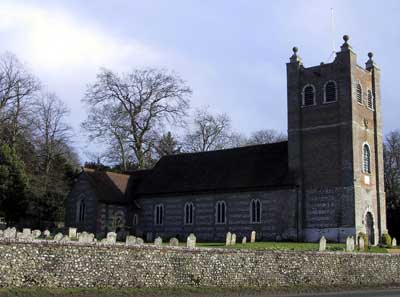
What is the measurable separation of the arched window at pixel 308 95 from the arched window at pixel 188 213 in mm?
13119

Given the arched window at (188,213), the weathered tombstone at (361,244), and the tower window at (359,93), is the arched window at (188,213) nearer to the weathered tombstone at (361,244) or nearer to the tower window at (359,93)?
the weathered tombstone at (361,244)

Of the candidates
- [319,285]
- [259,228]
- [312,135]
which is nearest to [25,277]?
[319,285]

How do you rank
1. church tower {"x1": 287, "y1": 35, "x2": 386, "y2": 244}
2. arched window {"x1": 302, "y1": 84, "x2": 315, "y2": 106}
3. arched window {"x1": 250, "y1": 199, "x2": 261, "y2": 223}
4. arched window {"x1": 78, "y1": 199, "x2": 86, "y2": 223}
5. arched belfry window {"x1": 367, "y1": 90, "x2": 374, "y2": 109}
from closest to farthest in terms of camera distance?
church tower {"x1": 287, "y1": 35, "x2": 386, "y2": 244} < arched window {"x1": 250, "y1": 199, "x2": 261, "y2": 223} < arched window {"x1": 302, "y1": 84, "x2": 315, "y2": 106} < arched belfry window {"x1": 367, "y1": 90, "x2": 374, "y2": 109} < arched window {"x1": 78, "y1": 199, "x2": 86, "y2": 223}

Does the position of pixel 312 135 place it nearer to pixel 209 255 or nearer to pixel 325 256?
pixel 325 256

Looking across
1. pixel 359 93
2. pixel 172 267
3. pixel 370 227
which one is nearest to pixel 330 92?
pixel 359 93

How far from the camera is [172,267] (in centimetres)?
2228

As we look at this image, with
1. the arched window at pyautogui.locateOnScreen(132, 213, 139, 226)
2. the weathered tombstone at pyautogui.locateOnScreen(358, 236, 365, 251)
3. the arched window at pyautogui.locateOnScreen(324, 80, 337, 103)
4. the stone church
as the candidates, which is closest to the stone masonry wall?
the weathered tombstone at pyautogui.locateOnScreen(358, 236, 365, 251)

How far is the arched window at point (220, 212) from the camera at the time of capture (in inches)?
1832

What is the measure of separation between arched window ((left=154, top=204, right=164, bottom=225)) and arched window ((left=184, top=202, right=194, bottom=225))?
2.60 meters

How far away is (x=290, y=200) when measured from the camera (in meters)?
43.4

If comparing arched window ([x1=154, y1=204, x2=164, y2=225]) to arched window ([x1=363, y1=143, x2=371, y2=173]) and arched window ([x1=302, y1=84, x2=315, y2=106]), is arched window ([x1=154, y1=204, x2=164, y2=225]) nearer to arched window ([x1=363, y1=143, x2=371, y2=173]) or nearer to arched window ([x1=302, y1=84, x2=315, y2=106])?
arched window ([x1=302, y1=84, x2=315, y2=106])

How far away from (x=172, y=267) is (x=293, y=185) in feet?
75.0

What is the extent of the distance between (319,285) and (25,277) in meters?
14.4

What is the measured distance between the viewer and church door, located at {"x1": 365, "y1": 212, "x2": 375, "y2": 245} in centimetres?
4284
